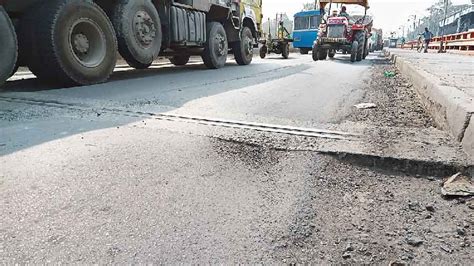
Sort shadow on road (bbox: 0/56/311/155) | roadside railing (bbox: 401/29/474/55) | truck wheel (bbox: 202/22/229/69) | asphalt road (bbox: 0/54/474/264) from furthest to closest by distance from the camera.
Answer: roadside railing (bbox: 401/29/474/55)
truck wheel (bbox: 202/22/229/69)
shadow on road (bbox: 0/56/311/155)
asphalt road (bbox: 0/54/474/264)

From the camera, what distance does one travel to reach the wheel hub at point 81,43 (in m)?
4.99

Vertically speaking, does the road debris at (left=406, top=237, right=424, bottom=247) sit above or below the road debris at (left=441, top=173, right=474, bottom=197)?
below

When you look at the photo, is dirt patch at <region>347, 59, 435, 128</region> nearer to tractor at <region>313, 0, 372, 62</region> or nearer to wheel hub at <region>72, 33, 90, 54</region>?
wheel hub at <region>72, 33, 90, 54</region>

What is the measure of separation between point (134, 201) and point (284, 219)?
2.24 ft

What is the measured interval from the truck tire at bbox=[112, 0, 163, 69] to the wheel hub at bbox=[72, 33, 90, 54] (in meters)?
0.79

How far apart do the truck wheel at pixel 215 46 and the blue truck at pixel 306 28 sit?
47.9 ft

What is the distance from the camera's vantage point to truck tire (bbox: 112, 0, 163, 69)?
579cm

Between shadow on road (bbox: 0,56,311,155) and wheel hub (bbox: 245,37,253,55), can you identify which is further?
wheel hub (bbox: 245,37,253,55)

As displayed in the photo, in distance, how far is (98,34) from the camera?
17.0 ft

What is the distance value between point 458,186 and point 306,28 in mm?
22343

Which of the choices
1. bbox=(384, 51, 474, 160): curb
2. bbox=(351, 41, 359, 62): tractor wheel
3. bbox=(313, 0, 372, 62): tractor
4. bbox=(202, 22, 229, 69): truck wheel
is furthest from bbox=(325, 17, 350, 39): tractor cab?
bbox=(384, 51, 474, 160): curb

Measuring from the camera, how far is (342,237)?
1448 mm

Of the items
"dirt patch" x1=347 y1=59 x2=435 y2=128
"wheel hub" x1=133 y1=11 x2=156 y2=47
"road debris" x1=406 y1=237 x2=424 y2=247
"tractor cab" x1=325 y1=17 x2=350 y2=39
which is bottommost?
"road debris" x1=406 y1=237 x2=424 y2=247

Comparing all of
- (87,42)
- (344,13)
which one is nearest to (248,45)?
(344,13)
